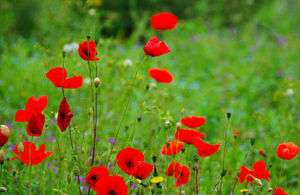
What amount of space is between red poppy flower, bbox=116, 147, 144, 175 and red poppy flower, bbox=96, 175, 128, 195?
9cm

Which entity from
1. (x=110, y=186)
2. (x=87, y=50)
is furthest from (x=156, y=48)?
(x=110, y=186)

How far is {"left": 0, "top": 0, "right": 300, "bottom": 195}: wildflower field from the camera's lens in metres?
1.13

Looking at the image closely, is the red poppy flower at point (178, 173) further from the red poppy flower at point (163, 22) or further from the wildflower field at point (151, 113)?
the red poppy flower at point (163, 22)

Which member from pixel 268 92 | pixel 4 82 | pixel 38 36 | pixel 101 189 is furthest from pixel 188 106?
pixel 38 36

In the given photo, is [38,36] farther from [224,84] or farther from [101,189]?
[101,189]

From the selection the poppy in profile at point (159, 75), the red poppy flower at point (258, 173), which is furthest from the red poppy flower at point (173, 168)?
the poppy in profile at point (159, 75)

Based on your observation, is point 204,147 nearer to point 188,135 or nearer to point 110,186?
point 188,135

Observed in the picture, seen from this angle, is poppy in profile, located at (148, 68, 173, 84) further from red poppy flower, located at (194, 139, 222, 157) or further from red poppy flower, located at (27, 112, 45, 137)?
red poppy flower, located at (27, 112, 45, 137)

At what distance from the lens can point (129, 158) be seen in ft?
3.56

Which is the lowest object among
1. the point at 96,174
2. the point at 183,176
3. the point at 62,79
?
the point at 183,176

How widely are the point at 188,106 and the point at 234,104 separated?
397 mm

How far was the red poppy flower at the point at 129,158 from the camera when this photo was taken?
1.08 metres

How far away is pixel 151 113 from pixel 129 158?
0.64 meters

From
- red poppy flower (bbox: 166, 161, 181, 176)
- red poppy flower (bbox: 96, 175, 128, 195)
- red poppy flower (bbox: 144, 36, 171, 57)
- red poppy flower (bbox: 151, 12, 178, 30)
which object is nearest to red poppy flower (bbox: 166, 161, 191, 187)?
red poppy flower (bbox: 166, 161, 181, 176)
